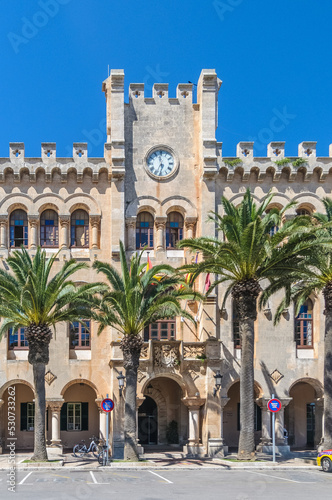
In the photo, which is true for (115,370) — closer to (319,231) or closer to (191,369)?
(191,369)

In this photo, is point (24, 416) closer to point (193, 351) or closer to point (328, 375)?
point (193, 351)

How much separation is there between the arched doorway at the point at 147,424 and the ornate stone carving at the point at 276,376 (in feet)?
22.1

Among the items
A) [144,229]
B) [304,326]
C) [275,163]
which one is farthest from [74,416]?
[275,163]

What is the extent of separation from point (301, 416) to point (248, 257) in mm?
13105

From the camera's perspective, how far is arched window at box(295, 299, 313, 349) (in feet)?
121

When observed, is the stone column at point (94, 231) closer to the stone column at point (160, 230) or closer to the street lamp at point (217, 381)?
the stone column at point (160, 230)

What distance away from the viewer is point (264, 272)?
29969 mm

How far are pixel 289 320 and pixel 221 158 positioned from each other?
9.34 m

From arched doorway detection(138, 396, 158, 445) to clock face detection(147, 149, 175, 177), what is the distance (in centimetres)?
1246

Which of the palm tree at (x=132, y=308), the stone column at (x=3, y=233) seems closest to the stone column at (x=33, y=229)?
the stone column at (x=3, y=233)

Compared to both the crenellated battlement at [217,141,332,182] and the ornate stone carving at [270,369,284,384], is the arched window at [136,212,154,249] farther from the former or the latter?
the ornate stone carving at [270,369,284,384]

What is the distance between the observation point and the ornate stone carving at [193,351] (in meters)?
34.3

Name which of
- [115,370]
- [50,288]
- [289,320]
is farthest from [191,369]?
Answer: [50,288]

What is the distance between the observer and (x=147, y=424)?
37656 mm
